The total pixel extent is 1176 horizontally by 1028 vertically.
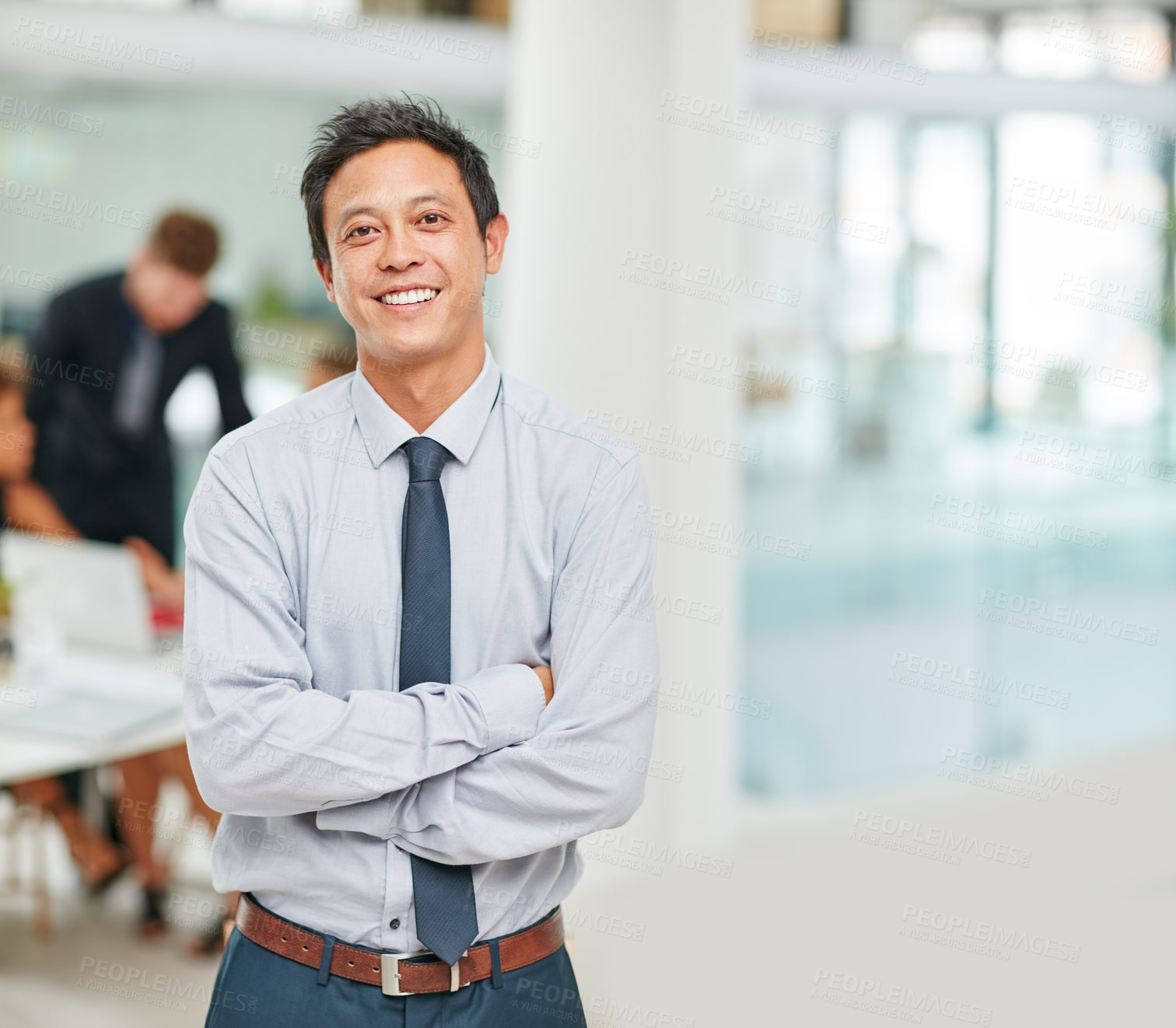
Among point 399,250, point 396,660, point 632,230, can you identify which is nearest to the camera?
point 399,250

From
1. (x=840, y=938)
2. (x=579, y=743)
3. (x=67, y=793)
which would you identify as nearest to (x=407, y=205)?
(x=579, y=743)

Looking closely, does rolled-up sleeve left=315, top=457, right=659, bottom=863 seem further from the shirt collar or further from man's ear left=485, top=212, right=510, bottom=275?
man's ear left=485, top=212, right=510, bottom=275

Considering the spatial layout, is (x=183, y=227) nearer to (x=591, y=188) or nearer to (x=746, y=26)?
(x=591, y=188)

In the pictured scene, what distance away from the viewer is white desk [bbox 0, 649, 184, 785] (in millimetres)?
2783

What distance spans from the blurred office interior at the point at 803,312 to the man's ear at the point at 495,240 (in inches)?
90.7

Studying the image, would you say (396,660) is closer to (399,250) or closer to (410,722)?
(410,722)

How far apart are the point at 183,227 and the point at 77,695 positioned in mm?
1410

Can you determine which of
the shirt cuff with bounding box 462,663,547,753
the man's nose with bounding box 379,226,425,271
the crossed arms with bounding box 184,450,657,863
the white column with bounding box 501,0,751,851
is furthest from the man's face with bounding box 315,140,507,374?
the white column with bounding box 501,0,751,851

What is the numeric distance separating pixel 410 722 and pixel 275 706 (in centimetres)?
14

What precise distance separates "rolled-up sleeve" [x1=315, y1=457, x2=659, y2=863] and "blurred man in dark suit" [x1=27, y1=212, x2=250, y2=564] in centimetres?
247

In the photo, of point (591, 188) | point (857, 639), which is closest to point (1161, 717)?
point (857, 639)

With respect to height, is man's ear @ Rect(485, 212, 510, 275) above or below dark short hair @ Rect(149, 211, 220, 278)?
below

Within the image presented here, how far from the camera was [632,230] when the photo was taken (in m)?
3.77

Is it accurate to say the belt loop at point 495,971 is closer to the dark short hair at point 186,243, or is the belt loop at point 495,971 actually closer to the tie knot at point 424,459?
the tie knot at point 424,459
